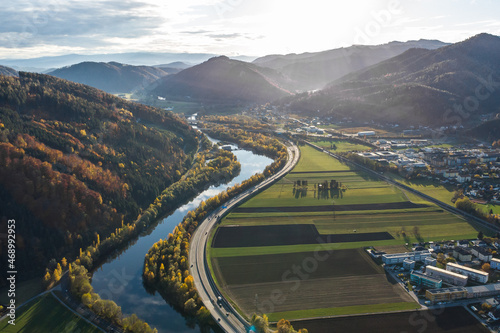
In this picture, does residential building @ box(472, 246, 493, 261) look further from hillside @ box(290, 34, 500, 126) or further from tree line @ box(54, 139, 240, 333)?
hillside @ box(290, 34, 500, 126)

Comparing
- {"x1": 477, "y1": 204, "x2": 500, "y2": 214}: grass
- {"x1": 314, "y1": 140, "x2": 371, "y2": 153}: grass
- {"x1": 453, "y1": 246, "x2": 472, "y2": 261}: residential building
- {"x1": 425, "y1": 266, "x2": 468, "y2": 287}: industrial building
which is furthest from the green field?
{"x1": 425, "y1": 266, "x2": 468, "y2": 287}: industrial building

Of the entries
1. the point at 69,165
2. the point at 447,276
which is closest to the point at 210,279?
the point at 447,276

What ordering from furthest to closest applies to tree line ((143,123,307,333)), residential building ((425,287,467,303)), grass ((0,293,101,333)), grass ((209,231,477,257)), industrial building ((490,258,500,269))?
grass ((209,231,477,257)) → industrial building ((490,258,500,269)) → tree line ((143,123,307,333)) → residential building ((425,287,467,303)) → grass ((0,293,101,333))

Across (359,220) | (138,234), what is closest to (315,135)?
(359,220)

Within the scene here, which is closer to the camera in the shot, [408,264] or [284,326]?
[284,326]

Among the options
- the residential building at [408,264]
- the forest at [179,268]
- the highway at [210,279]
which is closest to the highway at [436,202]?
the residential building at [408,264]

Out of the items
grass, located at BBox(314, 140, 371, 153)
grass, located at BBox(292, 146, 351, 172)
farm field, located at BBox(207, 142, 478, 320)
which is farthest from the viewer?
grass, located at BBox(314, 140, 371, 153)

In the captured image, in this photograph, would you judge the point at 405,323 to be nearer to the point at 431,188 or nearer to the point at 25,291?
the point at 25,291
